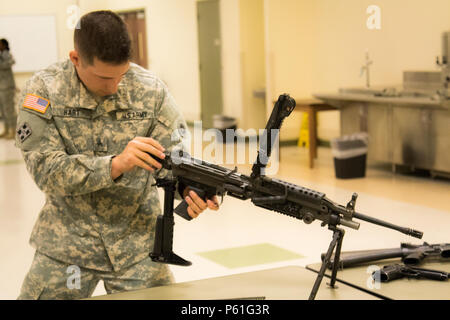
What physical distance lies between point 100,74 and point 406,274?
3.61ft

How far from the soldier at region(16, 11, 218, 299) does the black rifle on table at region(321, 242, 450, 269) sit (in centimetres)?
52

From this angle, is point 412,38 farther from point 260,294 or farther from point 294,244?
point 260,294

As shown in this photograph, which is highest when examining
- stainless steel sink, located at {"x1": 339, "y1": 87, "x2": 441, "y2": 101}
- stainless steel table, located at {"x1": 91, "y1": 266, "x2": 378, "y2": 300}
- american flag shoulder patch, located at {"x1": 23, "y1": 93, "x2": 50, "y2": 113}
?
american flag shoulder patch, located at {"x1": 23, "y1": 93, "x2": 50, "y2": 113}

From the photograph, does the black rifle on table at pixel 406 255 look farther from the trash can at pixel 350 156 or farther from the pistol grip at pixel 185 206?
the trash can at pixel 350 156

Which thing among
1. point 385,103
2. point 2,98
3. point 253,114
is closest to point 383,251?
point 385,103

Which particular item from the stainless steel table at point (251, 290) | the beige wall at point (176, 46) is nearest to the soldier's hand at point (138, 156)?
the stainless steel table at point (251, 290)

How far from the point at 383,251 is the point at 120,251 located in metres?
0.88

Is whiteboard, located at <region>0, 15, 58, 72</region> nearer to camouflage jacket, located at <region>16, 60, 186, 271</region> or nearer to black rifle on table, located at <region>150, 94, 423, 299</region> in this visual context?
camouflage jacket, located at <region>16, 60, 186, 271</region>

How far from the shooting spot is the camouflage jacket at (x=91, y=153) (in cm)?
196

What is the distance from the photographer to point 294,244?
16.1 ft

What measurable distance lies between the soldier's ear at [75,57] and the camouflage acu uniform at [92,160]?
82mm

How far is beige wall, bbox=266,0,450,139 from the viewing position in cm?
770

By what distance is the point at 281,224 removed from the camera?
5.53 meters

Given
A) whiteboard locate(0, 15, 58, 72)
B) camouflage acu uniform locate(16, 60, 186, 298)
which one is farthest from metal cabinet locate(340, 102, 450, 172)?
camouflage acu uniform locate(16, 60, 186, 298)
